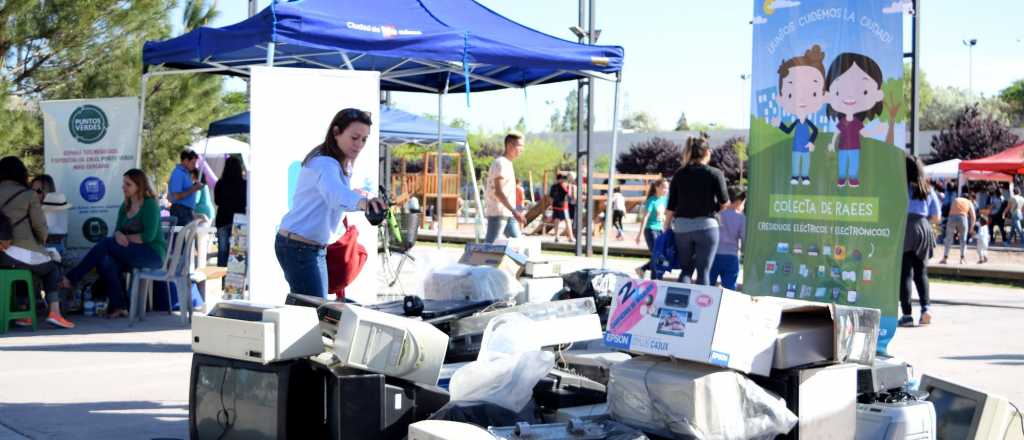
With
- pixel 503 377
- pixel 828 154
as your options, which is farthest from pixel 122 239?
pixel 828 154

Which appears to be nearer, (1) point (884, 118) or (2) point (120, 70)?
(1) point (884, 118)

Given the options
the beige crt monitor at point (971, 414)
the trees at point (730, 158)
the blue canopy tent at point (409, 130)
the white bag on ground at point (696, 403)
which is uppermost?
the trees at point (730, 158)

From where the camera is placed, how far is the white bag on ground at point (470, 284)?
7.07 metres

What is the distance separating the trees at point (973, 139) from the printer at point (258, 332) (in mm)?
46340

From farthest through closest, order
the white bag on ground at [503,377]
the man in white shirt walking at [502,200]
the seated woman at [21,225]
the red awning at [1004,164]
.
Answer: the red awning at [1004,164] → the man in white shirt walking at [502,200] → the seated woman at [21,225] → the white bag on ground at [503,377]

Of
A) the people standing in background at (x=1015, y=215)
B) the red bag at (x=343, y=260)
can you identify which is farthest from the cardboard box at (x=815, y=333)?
the people standing in background at (x=1015, y=215)

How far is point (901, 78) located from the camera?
22.3 ft

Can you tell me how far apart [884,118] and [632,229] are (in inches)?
1072

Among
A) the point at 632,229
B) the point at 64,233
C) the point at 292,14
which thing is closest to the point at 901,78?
the point at 292,14

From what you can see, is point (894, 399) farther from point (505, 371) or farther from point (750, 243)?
point (750, 243)

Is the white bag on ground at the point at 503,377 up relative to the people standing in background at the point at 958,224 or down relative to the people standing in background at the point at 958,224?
down

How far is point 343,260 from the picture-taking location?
6984 mm

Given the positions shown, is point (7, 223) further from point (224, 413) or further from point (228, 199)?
point (224, 413)

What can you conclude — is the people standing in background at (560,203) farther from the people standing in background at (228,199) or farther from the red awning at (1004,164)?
the people standing in background at (228,199)
